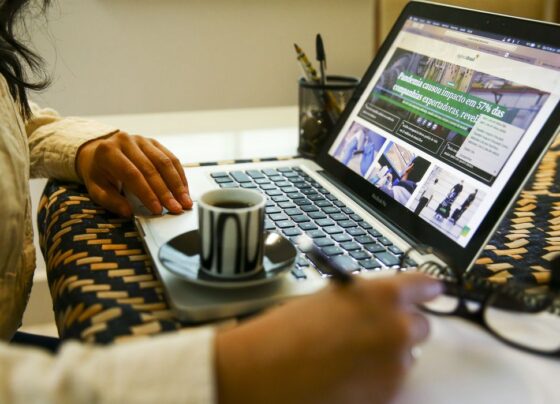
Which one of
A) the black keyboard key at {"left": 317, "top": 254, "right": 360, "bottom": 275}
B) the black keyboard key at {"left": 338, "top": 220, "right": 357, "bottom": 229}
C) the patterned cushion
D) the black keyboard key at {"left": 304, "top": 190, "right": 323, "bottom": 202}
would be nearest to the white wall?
the patterned cushion

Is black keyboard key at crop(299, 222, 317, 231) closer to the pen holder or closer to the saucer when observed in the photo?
the saucer

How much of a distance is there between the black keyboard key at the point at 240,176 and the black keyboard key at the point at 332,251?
0.88 feet

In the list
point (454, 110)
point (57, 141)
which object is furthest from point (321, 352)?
point (57, 141)

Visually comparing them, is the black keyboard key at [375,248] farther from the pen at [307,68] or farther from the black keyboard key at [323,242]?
the pen at [307,68]

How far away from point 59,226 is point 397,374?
0.51 meters

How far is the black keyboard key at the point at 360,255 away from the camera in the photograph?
26.5 inches

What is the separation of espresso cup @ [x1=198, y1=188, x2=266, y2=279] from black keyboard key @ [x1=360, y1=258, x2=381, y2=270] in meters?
0.13

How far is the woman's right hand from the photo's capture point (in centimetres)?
41

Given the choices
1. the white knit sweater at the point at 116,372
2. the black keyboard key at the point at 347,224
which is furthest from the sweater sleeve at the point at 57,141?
the white knit sweater at the point at 116,372

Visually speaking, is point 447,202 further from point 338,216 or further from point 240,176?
point 240,176

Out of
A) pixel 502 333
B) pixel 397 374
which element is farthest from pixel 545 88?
pixel 397 374

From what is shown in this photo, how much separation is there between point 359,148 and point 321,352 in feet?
1.78

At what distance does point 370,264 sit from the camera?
2.15 ft

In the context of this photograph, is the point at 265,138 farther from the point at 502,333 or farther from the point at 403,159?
the point at 502,333
